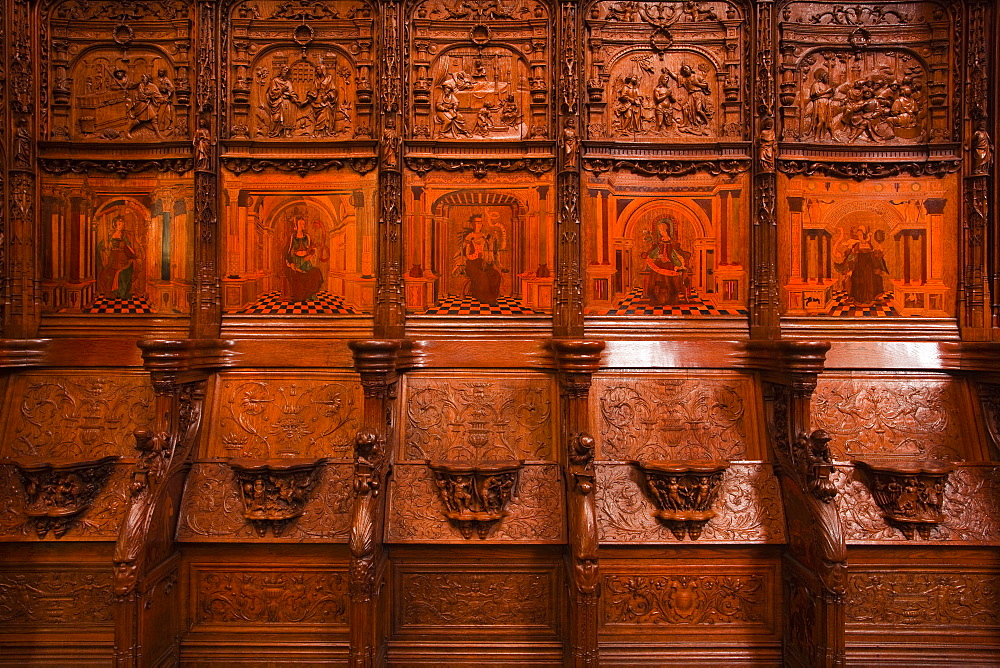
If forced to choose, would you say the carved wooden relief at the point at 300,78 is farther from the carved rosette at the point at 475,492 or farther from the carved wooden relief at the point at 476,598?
the carved wooden relief at the point at 476,598

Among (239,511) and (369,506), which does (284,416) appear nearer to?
(239,511)

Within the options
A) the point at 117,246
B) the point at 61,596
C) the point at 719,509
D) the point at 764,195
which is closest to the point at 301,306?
the point at 117,246

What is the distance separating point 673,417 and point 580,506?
1.32 meters

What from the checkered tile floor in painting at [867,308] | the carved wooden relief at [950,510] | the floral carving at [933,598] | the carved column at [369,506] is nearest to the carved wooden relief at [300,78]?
the carved column at [369,506]

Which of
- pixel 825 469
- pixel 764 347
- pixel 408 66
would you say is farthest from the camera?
pixel 408 66

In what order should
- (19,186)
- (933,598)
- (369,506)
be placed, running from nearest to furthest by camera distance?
(369,506), (933,598), (19,186)

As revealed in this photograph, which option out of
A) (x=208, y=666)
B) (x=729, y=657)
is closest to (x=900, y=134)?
(x=729, y=657)

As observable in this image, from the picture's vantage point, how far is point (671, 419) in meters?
4.76

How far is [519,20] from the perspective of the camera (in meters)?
5.08

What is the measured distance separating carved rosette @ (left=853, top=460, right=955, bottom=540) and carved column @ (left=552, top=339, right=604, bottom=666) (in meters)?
2.22

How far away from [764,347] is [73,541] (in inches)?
210

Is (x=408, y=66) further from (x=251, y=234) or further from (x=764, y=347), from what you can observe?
(x=764, y=347)

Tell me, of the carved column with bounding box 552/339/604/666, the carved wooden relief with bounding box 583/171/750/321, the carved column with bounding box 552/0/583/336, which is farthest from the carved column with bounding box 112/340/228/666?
the carved wooden relief with bounding box 583/171/750/321

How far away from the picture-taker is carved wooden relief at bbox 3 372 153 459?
4.60 meters
